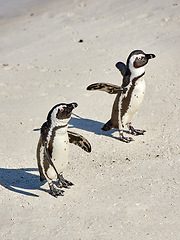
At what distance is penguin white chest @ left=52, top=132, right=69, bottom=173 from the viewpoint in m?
4.60

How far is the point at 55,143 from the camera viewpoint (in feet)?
15.1

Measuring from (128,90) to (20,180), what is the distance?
1511mm

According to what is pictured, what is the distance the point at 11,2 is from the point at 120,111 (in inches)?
266

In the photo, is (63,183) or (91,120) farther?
Result: (91,120)

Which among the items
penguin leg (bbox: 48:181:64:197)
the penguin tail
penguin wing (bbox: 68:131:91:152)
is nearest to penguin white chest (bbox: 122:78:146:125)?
the penguin tail

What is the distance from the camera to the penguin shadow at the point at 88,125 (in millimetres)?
5979

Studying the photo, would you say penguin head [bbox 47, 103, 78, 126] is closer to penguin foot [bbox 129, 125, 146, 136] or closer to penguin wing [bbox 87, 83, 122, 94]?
penguin wing [bbox 87, 83, 122, 94]

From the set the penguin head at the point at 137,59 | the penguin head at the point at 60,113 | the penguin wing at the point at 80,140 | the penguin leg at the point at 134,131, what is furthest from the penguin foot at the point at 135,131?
the penguin head at the point at 60,113

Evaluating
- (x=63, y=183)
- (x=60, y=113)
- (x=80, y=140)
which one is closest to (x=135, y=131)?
(x=80, y=140)

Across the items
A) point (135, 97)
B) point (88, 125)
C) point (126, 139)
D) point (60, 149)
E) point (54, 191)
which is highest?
point (135, 97)

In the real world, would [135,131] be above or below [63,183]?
above

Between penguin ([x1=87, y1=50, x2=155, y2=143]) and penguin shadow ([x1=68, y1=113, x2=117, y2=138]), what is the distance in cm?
20

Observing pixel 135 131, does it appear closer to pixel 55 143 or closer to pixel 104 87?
pixel 104 87

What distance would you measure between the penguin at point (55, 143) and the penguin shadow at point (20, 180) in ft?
0.70
